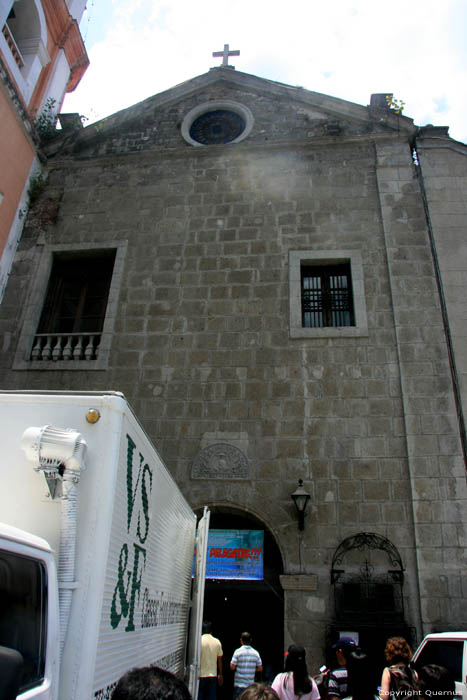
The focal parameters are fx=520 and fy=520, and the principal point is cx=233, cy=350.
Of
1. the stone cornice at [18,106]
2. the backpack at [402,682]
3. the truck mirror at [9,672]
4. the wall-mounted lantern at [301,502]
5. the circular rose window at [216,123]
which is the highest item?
the circular rose window at [216,123]

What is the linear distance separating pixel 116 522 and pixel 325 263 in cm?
806

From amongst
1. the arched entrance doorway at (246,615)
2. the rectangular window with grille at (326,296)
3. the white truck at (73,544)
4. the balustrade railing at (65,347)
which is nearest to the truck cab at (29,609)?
the white truck at (73,544)

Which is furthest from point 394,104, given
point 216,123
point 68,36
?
point 68,36

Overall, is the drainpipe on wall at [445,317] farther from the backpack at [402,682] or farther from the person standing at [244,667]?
the backpack at [402,682]

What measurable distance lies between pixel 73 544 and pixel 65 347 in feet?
24.3

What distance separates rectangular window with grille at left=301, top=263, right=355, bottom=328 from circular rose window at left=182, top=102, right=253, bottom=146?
4.01 meters

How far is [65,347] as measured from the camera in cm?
1003

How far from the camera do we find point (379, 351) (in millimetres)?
9258

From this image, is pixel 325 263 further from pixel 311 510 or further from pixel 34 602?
pixel 34 602

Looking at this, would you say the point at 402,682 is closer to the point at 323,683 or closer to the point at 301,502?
the point at 323,683

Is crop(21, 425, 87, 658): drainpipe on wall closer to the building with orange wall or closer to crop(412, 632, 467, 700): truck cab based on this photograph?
crop(412, 632, 467, 700): truck cab

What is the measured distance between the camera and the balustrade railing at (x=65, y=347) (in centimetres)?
996

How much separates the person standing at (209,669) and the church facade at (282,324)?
1245mm

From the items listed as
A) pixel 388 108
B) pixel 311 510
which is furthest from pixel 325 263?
pixel 311 510
